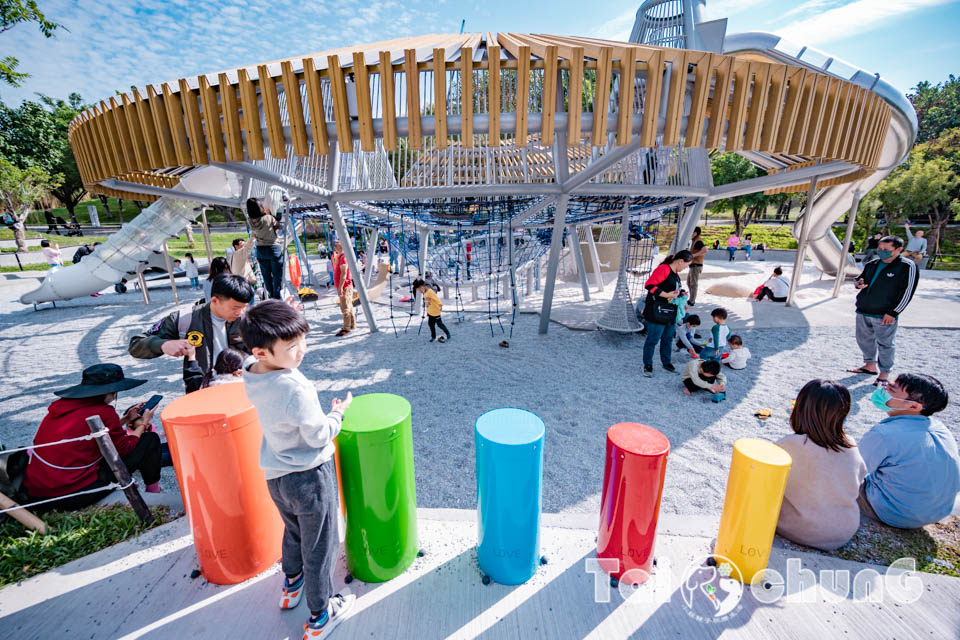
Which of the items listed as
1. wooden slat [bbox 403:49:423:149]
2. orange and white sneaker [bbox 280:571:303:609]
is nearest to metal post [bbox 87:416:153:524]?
orange and white sneaker [bbox 280:571:303:609]

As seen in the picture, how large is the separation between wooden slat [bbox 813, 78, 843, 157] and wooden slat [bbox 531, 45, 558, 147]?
288 centimetres

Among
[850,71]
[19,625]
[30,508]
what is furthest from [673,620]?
[850,71]

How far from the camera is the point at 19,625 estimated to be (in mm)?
2123

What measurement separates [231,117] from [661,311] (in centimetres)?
561

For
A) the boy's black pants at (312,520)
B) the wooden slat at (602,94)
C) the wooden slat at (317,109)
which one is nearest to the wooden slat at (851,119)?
the wooden slat at (602,94)

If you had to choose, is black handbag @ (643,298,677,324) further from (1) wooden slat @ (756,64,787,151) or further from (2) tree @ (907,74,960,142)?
(2) tree @ (907,74,960,142)

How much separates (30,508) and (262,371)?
2827mm

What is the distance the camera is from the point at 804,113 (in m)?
3.86

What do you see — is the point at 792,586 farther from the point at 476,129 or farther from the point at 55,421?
the point at 55,421

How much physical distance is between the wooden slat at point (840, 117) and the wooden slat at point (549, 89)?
311 centimetres

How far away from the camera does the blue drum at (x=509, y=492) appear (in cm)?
212

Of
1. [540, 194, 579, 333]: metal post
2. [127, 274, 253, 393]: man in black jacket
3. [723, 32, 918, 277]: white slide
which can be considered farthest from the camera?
[540, 194, 579, 333]: metal post

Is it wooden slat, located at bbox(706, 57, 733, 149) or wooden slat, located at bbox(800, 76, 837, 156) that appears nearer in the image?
wooden slat, located at bbox(706, 57, 733, 149)

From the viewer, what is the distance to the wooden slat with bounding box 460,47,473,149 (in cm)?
340
